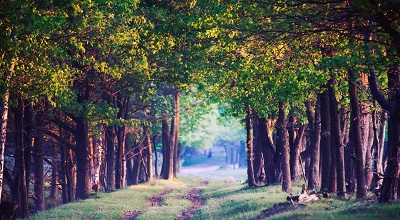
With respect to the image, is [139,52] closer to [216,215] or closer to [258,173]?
[216,215]

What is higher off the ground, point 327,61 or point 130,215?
point 327,61

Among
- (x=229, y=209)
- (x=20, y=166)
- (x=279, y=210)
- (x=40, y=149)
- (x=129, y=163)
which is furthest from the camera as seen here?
(x=129, y=163)

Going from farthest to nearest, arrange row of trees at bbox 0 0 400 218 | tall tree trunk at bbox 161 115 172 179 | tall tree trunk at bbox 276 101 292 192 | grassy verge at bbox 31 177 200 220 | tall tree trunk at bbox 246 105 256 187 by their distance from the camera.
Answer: tall tree trunk at bbox 161 115 172 179 → tall tree trunk at bbox 246 105 256 187 → tall tree trunk at bbox 276 101 292 192 → grassy verge at bbox 31 177 200 220 → row of trees at bbox 0 0 400 218

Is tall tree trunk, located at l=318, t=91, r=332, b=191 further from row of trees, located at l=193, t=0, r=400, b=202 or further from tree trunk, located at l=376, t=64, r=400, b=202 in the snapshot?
tree trunk, located at l=376, t=64, r=400, b=202

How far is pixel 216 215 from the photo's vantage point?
25.4 metres

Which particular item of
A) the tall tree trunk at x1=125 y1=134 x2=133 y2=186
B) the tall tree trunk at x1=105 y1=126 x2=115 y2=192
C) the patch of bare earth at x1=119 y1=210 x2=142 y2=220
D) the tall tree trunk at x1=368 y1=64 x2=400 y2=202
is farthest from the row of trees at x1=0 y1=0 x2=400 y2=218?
the tall tree trunk at x1=125 y1=134 x2=133 y2=186

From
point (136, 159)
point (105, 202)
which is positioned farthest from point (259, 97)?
point (136, 159)

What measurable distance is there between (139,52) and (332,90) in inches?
372

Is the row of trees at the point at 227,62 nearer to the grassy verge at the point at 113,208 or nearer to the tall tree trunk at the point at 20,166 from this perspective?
the tall tree trunk at the point at 20,166

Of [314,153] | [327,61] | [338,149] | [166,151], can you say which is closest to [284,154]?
[314,153]

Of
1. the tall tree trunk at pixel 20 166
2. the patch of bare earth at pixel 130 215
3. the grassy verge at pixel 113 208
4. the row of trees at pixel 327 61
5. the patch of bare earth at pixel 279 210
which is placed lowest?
the patch of bare earth at pixel 130 215

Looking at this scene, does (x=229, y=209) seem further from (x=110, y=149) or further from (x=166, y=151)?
(x=166, y=151)

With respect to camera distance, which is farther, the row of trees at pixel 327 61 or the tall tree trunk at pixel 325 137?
the tall tree trunk at pixel 325 137

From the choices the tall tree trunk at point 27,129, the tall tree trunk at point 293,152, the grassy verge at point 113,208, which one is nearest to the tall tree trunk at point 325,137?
the grassy verge at point 113,208
